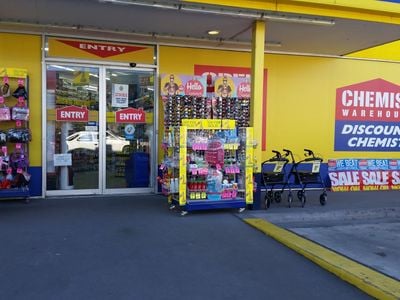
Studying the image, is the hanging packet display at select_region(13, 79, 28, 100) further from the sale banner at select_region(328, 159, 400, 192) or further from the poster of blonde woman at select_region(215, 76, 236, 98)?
the sale banner at select_region(328, 159, 400, 192)

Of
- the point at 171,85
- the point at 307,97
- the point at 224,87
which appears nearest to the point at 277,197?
the point at 224,87

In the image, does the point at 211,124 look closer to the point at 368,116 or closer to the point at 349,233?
the point at 349,233

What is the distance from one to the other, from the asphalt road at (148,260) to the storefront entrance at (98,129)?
1.56 m

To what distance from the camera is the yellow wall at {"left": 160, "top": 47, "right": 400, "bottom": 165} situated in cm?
1000

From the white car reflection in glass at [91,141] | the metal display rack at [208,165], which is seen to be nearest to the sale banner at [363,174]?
the metal display rack at [208,165]

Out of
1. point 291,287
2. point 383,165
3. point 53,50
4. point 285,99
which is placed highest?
point 53,50

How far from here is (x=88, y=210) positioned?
755 centimetres

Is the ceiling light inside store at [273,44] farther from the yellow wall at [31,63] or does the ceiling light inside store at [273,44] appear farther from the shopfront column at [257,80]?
the yellow wall at [31,63]

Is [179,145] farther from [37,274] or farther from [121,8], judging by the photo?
[37,274]

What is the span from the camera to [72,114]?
8.73 m

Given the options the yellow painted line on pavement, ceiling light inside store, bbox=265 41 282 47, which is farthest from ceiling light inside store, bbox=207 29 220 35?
the yellow painted line on pavement

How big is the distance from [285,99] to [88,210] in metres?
5.16

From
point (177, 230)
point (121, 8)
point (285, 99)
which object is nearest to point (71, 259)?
point (177, 230)

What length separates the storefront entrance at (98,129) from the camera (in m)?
8.70
